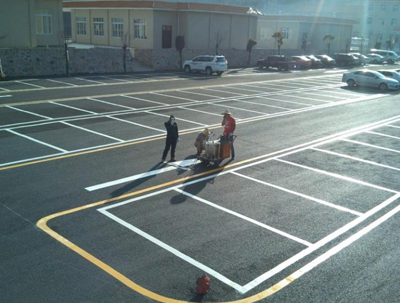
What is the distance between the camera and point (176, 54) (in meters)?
43.3

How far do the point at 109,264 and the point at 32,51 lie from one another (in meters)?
28.2

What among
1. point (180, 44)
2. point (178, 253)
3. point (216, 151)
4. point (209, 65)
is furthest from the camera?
point (180, 44)

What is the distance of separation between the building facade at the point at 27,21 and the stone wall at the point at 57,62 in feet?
15.5

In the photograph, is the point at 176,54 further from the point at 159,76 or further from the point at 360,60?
the point at 360,60

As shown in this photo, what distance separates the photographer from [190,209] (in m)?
10.4

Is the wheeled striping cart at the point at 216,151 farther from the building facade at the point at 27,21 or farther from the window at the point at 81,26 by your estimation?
the window at the point at 81,26

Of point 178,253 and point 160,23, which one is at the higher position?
point 160,23

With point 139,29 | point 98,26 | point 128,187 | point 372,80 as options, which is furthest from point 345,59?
point 128,187

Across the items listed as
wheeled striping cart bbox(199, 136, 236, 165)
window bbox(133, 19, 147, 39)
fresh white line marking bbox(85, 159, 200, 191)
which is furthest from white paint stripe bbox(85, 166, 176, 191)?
window bbox(133, 19, 147, 39)

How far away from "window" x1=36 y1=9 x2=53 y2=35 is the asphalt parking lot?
2284 cm

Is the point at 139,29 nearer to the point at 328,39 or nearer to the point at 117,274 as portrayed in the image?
the point at 328,39

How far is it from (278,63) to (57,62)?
81.4 ft

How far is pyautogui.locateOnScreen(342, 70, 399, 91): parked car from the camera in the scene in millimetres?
33812

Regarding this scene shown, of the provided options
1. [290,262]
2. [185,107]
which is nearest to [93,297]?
[290,262]
